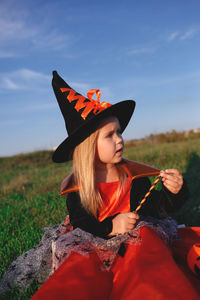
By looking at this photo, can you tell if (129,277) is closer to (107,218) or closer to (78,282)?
(78,282)

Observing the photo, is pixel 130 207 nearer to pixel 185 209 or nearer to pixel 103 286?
pixel 103 286

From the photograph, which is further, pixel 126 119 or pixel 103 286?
pixel 126 119

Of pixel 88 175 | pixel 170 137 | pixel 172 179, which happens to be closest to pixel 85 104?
pixel 88 175

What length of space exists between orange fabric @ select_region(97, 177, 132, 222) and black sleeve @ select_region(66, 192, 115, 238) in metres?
0.14

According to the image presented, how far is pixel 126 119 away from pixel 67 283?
5.52ft

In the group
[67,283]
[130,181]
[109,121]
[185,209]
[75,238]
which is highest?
[109,121]

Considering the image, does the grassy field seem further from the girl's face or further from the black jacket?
the girl's face

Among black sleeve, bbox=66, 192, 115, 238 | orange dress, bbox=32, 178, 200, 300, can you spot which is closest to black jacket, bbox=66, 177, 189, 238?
black sleeve, bbox=66, 192, 115, 238

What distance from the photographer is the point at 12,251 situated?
2.99 m

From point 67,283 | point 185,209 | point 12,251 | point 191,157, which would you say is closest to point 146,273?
point 67,283

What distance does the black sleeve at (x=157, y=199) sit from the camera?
99.4 inches

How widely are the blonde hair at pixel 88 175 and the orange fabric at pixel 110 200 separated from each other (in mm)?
73

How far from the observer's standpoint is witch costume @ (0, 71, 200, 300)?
5.36 ft

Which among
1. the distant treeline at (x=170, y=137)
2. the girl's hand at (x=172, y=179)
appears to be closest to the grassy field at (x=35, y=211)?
the girl's hand at (x=172, y=179)
